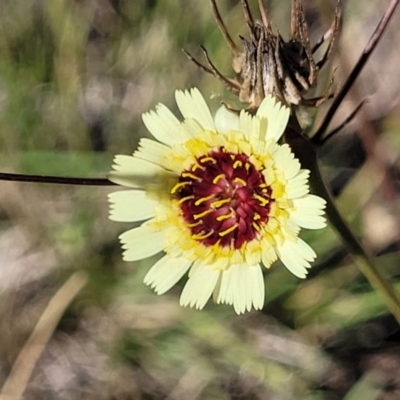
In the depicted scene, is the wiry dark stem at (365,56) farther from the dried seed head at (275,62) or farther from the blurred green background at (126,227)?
the blurred green background at (126,227)

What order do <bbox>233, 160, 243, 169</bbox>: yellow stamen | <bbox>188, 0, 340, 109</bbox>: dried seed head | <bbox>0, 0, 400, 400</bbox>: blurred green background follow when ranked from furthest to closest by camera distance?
<bbox>0, 0, 400, 400</bbox>: blurred green background
<bbox>233, 160, 243, 169</bbox>: yellow stamen
<bbox>188, 0, 340, 109</bbox>: dried seed head

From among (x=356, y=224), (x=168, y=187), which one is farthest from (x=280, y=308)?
(x=168, y=187)

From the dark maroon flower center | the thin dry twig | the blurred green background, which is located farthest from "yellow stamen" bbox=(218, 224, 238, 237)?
the thin dry twig

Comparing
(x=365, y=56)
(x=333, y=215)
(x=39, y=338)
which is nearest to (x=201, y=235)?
(x=333, y=215)

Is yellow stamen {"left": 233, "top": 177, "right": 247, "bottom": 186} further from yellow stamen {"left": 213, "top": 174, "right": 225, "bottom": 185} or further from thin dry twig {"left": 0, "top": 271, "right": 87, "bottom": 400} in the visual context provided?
thin dry twig {"left": 0, "top": 271, "right": 87, "bottom": 400}

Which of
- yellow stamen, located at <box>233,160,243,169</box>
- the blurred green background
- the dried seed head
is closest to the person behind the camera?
the dried seed head

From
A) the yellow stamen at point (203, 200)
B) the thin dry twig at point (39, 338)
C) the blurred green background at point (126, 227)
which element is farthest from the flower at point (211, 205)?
the thin dry twig at point (39, 338)
